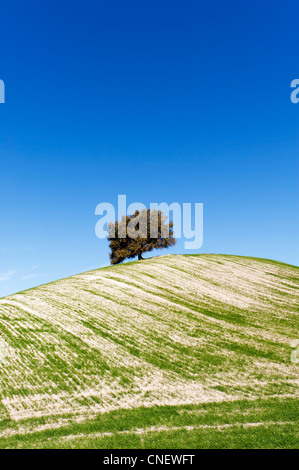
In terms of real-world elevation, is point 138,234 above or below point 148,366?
above

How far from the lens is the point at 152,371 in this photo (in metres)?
21.1

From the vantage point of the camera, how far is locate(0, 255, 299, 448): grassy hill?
13.8 metres

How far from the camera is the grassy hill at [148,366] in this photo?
45.4 feet

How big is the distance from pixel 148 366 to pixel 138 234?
49993mm

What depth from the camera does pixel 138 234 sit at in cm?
7094

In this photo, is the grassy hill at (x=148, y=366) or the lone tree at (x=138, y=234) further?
the lone tree at (x=138, y=234)

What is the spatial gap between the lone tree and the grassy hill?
1024 inches

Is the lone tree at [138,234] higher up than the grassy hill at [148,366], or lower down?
higher up

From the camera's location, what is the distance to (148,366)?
21.8m

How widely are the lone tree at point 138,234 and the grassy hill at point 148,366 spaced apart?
85.3 ft

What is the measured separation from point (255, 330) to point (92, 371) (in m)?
16.4

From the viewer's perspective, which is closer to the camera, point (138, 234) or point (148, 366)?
point (148, 366)

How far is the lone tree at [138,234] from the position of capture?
70.7 meters

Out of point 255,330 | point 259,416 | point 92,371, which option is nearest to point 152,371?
point 92,371
